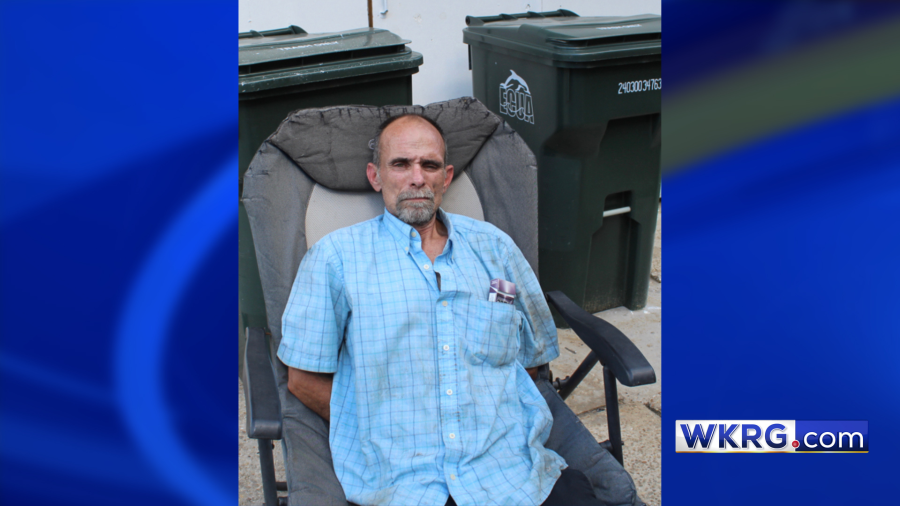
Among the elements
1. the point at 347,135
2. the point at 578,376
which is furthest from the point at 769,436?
the point at 347,135

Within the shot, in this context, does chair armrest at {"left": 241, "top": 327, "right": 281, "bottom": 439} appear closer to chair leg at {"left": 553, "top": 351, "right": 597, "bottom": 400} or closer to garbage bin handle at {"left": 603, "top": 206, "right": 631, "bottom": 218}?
chair leg at {"left": 553, "top": 351, "right": 597, "bottom": 400}

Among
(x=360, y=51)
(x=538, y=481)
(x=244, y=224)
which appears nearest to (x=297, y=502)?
(x=538, y=481)

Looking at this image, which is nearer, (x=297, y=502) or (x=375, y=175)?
(x=297, y=502)

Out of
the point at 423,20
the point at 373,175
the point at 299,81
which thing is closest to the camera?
the point at 373,175

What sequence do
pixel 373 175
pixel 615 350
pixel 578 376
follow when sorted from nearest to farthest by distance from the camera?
pixel 615 350 < pixel 578 376 < pixel 373 175

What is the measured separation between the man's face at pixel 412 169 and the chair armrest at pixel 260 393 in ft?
1.60

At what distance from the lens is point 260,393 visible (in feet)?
5.31

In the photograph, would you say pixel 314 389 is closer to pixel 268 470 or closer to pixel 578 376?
pixel 268 470

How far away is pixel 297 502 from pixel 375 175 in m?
0.89

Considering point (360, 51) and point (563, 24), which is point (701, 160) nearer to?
point (360, 51)

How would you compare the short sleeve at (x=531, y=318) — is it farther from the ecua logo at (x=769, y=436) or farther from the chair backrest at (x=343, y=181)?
the ecua logo at (x=769, y=436)

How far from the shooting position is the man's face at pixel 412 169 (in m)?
2.00

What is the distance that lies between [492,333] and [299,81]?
47.8 inches

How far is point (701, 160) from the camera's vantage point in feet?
4.23
